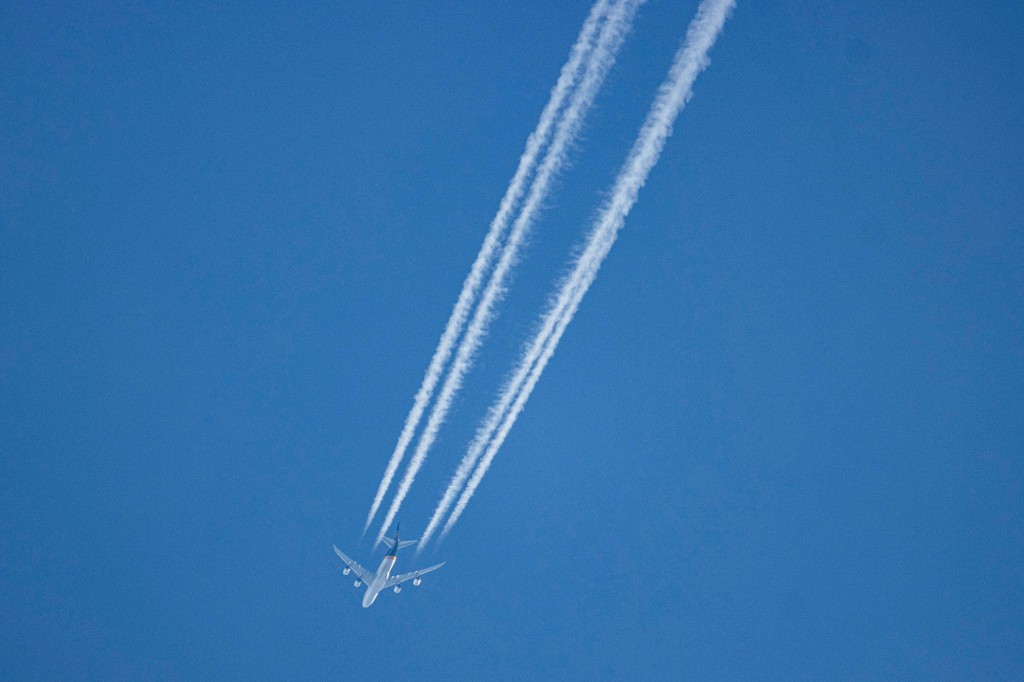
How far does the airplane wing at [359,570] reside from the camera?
1019 inches

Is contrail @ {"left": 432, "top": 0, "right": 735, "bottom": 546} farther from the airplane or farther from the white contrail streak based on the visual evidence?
Result: the airplane

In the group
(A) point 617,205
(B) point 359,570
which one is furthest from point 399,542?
(A) point 617,205


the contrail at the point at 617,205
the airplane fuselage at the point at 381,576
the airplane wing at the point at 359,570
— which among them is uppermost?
the contrail at the point at 617,205

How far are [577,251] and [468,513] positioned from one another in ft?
52.8

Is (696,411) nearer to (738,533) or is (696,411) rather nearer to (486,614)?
(738,533)

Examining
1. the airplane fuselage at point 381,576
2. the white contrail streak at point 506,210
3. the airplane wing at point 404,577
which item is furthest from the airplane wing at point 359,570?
the white contrail streak at point 506,210

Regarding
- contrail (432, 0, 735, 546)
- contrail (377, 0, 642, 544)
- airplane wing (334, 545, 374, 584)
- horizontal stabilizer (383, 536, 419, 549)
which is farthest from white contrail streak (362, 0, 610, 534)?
airplane wing (334, 545, 374, 584)

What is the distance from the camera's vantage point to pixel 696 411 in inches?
1243

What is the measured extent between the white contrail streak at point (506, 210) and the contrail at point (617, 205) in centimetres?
252

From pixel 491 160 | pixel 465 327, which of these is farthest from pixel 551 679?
pixel 491 160

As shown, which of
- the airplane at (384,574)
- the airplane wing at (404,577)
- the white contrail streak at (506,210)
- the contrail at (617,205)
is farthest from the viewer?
the airplane wing at (404,577)

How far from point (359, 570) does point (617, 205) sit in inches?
693

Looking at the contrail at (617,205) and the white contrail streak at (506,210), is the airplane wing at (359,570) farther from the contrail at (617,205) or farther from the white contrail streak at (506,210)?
the contrail at (617,205)

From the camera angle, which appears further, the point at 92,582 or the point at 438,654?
the point at 438,654
